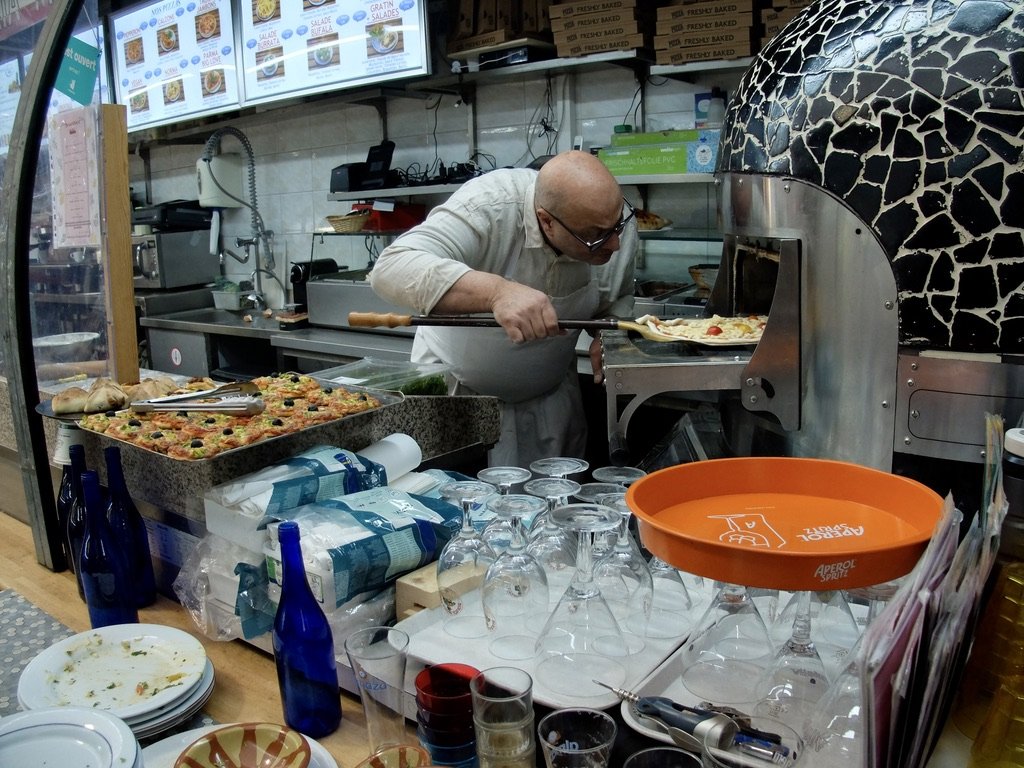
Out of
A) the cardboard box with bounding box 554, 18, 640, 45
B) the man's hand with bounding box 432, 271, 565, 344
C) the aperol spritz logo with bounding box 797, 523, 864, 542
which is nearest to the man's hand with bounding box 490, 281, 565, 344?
the man's hand with bounding box 432, 271, 565, 344

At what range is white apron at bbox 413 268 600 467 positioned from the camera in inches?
116

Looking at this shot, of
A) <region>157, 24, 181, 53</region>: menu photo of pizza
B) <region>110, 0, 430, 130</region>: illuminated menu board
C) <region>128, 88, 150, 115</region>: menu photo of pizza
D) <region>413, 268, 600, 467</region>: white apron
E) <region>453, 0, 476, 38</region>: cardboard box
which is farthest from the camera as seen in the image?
<region>128, 88, 150, 115</region>: menu photo of pizza

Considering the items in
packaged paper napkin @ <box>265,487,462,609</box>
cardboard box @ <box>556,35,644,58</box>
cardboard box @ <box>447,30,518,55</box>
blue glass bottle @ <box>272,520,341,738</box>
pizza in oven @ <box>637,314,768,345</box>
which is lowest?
blue glass bottle @ <box>272,520,341,738</box>

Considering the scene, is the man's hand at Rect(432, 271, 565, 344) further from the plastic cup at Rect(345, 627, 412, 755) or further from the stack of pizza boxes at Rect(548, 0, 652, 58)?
the stack of pizza boxes at Rect(548, 0, 652, 58)

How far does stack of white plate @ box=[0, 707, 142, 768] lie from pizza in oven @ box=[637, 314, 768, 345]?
138 centimetres

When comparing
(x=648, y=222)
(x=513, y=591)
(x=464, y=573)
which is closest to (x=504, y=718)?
(x=513, y=591)

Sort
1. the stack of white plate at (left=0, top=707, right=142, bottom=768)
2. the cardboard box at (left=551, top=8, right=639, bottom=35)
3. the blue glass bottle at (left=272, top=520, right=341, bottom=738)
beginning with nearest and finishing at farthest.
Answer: the stack of white plate at (left=0, top=707, right=142, bottom=768), the blue glass bottle at (left=272, top=520, right=341, bottom=738), the cardboard box at (left=551, top=8, right=639, bottom=35)

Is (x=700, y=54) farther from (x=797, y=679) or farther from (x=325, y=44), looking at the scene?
(x=797, y=679)

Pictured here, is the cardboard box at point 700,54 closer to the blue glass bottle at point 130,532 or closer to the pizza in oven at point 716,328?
the pizza in oven at point 716,328

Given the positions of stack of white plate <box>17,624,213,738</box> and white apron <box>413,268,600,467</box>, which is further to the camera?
white apron <box>413,268,600,467</box>

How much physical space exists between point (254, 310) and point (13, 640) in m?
4.19

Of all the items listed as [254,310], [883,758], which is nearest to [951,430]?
[883,758]

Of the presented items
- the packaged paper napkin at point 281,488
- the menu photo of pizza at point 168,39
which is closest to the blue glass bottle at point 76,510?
the packaged paper napkin at point 281,488

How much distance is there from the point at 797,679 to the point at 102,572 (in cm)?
117
